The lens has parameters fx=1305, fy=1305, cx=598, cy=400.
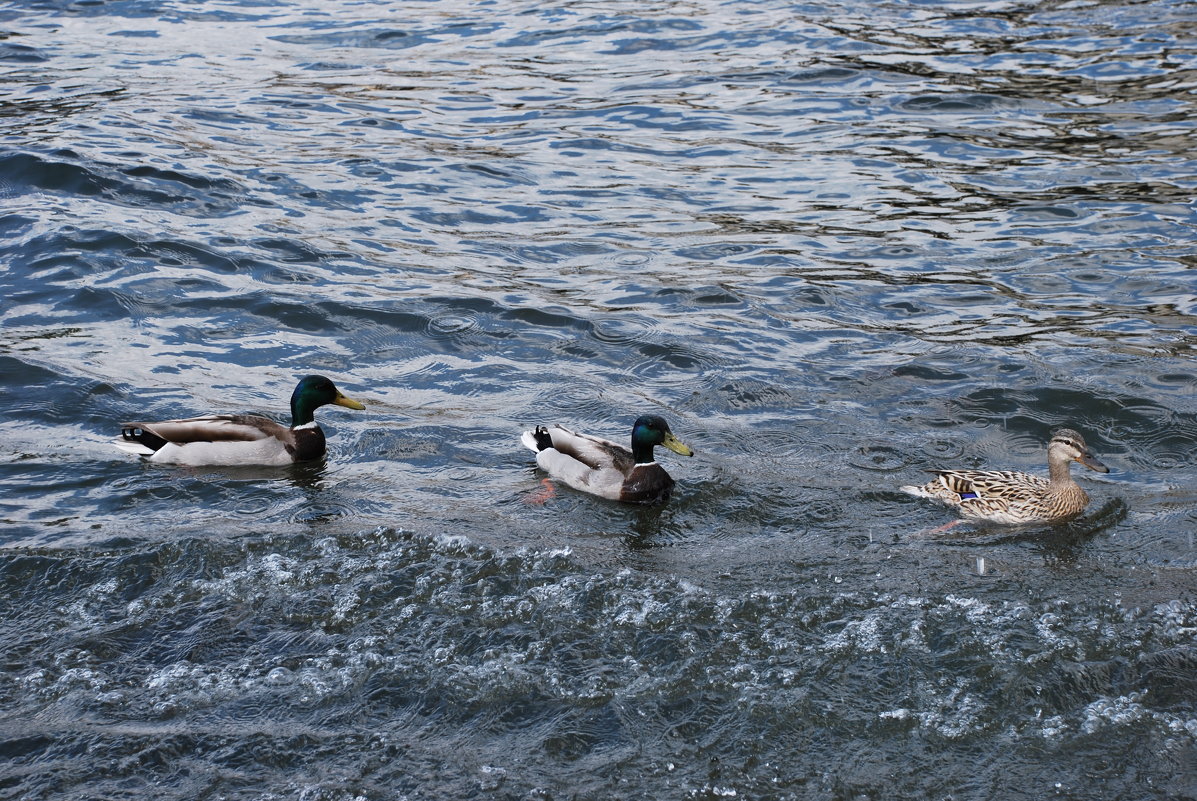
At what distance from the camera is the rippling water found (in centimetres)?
579

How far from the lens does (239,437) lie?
29.2 feet

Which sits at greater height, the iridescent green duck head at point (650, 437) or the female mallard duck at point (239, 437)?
the iridescent green duck head at point (650, 437)

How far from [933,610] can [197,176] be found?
1068cm

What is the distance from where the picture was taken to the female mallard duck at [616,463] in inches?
333

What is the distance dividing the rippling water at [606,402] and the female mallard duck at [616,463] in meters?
0.15

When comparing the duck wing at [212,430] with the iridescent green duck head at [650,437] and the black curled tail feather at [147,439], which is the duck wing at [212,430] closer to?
the black curled tail feather at [147,439]

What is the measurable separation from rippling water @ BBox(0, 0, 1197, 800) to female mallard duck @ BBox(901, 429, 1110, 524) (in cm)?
16

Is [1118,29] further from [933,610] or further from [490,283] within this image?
[933,610]

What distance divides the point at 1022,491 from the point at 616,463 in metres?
2.53

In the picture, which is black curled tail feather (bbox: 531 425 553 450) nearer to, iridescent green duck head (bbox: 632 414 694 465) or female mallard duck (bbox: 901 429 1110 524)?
iridescent green duck head (bbox: 632 414 694 465)

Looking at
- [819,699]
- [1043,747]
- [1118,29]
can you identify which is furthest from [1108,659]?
[1118,29]

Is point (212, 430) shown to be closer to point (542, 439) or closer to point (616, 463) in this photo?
point (542, 439)

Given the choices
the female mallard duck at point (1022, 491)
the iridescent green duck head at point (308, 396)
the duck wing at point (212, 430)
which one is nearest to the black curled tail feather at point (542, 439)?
the iridescent green duck head at point (308, 396)

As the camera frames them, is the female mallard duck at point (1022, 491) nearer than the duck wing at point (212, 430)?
Yes
